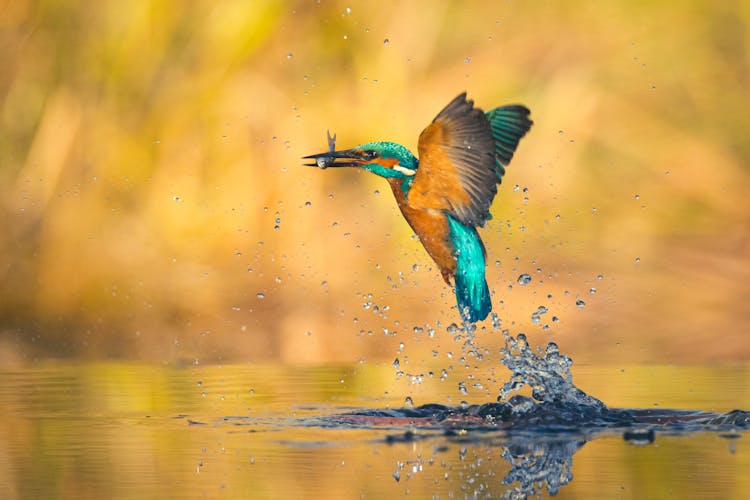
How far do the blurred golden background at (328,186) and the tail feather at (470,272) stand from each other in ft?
7.87

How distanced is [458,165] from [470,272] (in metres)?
0.44

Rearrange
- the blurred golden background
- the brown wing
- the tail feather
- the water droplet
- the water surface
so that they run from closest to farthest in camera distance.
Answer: the water surface < the brown wing < the tail feather < the water droplet < the blurred golden background

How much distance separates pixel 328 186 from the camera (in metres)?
8.43

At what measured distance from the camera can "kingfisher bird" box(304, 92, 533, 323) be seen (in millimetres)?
5402

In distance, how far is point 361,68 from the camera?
28.0 ft

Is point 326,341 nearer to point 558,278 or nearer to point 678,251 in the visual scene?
point 558,278

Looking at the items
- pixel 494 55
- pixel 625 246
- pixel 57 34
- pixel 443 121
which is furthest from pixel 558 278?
pixel 443 121

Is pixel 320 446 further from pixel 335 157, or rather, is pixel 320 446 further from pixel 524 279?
pixel 524 279

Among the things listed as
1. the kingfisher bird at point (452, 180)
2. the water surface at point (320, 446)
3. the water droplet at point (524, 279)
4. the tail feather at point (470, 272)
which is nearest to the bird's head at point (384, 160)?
the kingfisher bird at point (452, 180)

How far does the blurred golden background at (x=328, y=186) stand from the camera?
8.39 m

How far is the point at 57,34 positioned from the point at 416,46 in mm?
1948

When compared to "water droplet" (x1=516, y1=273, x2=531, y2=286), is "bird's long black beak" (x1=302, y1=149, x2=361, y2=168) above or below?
above

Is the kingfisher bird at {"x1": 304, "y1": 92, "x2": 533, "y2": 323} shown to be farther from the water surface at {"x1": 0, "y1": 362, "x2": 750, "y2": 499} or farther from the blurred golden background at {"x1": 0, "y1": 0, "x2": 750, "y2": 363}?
the blurred golden background at {"x1": 0, "y1": 0, "x2": 750, "y2": 363}

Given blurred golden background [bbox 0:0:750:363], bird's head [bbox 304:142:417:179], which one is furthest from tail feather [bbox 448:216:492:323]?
blurred golden background [bbox 0:0:750:363]
